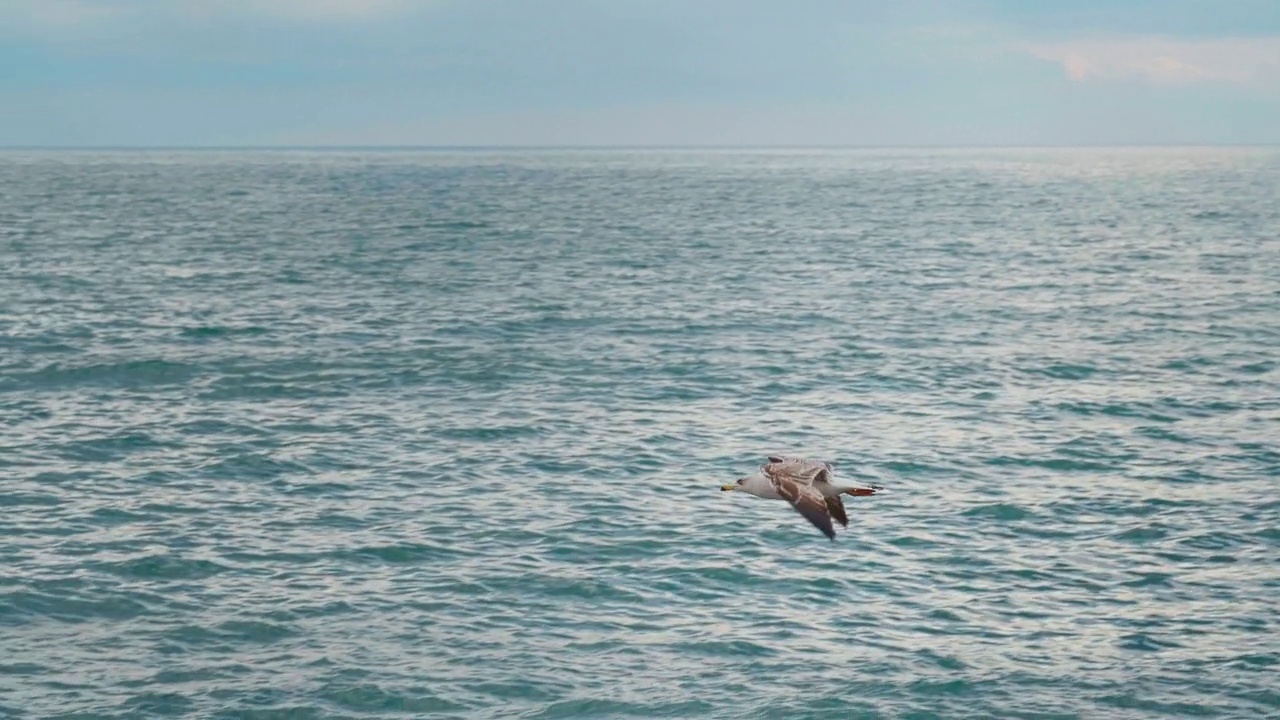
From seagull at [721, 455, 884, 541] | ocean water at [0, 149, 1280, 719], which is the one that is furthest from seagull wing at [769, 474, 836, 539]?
ocean water at [0, 149, 1280, 719]

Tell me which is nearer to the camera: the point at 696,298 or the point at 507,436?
the point at 507,436

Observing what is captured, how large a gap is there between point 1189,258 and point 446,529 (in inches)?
2992

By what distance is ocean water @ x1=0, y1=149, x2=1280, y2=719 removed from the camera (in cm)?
2847

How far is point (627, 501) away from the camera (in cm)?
3959

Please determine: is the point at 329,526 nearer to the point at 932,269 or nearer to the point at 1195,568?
the point at 1195,568

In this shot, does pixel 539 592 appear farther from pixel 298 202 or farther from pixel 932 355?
pixel 298 202

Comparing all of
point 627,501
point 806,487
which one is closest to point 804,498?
point 806,487

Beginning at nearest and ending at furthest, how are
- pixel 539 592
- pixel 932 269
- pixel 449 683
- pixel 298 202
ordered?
1. pixel 449 683
2. pixel 539 592
3. pixel 932 269
4. pixel 298 202

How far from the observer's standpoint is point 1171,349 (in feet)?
202

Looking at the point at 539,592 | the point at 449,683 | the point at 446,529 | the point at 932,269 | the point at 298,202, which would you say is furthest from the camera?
the point at 298,202

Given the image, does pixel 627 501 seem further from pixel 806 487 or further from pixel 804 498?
pixel 804 498

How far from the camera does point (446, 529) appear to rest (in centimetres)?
3694

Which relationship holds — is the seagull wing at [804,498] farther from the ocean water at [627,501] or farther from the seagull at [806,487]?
the ocean water at [627,501]

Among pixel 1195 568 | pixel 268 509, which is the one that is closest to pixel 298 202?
pixel 268 509
